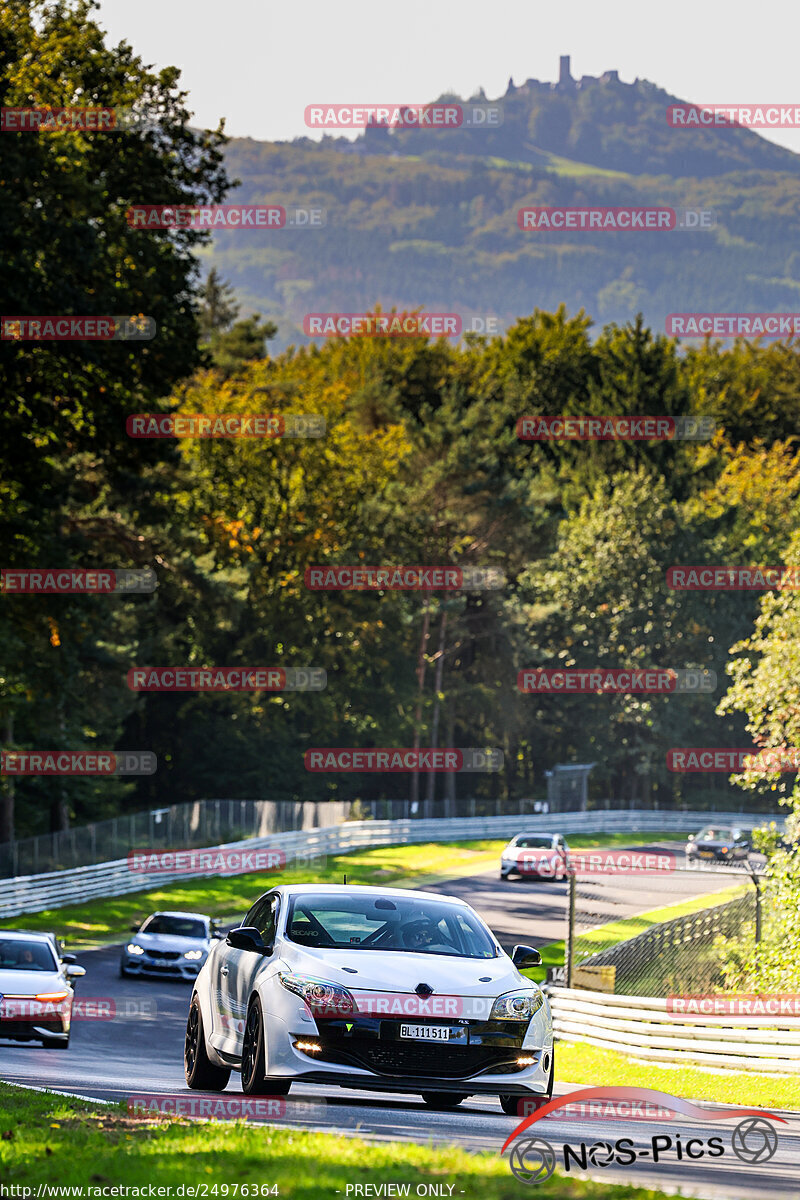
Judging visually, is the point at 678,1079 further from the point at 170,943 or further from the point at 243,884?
the point at 243,884

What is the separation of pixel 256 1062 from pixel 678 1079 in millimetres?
8798

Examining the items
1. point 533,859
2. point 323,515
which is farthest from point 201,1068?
point 323,515

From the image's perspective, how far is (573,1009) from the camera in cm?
2150

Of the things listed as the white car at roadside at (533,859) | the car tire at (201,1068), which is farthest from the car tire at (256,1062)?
the white car at roadside at (533,859)

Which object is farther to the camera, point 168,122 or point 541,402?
point 541,402

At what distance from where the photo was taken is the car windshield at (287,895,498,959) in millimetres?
10164

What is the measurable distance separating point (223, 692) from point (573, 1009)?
45942 mm

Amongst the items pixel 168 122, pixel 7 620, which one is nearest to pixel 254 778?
pixel 7 620

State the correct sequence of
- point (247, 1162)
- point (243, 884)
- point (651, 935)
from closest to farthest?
point (247, 1162), point (651, 935), point (243, 884)

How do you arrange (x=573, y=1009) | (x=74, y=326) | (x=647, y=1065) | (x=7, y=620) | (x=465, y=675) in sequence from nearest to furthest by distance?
(x=647, y=1065) < (x=573, y=1009) < (x=74, y=326) < (x=7, y=620) < (x=465, y=675)

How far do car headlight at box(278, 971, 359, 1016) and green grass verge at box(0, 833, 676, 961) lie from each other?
26.2m

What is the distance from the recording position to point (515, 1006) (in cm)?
960

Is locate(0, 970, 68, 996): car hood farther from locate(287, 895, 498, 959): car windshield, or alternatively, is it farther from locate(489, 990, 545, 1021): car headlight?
locate(489, 990, 545, 1021): car headlight

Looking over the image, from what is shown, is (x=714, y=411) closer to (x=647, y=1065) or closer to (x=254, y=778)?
(x=254, y=778)
